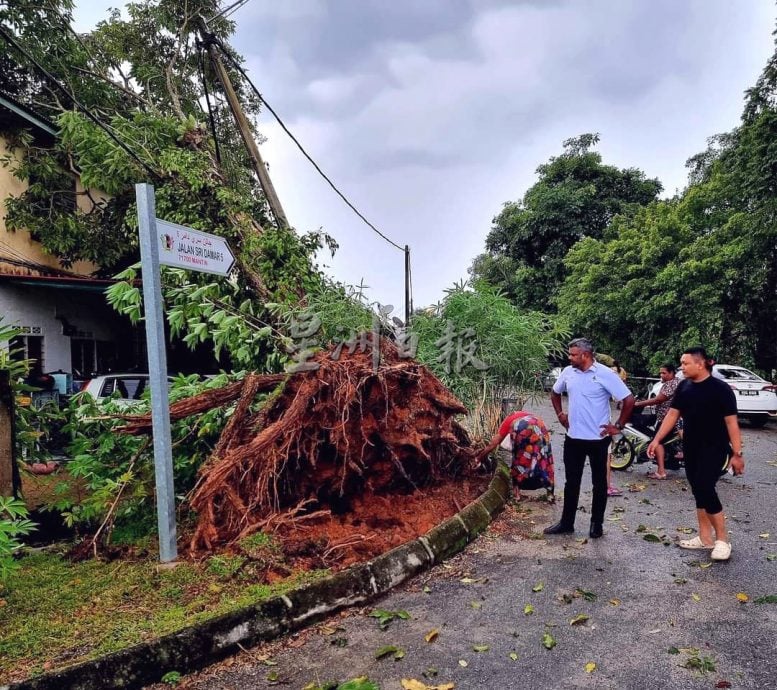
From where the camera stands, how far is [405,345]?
6387mm

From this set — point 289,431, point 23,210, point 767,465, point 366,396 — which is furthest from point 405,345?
point 23,210

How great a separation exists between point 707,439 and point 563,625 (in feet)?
6.64

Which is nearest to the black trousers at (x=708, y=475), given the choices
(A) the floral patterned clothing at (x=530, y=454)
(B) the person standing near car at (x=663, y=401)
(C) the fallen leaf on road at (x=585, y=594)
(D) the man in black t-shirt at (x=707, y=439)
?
(D) the man in black t-shirt at (x=707, y=439)

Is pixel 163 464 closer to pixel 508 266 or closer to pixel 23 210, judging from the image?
pixel 23 210

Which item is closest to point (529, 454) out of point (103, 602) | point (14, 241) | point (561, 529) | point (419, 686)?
point (561, 529)

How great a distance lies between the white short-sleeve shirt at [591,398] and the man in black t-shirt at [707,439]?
1.73 ft

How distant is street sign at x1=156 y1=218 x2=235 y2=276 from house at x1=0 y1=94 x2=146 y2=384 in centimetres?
805

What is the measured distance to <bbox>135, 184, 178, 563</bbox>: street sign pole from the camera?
12.8 feet

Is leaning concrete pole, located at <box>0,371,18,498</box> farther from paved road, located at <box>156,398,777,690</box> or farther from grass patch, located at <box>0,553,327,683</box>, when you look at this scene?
paved road, located at <box>156,398,777,690</box>

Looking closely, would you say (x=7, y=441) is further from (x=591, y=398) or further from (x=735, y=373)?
(x=735, y=373)


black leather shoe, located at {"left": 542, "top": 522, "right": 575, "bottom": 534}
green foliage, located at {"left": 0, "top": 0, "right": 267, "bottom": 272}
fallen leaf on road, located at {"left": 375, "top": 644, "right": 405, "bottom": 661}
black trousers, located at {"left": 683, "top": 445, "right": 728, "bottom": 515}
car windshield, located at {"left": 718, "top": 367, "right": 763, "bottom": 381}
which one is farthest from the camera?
car windshield, located at {"left": 718, "top": 367, "right": 763, "bottom": 381}

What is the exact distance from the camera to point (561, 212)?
24.1 m

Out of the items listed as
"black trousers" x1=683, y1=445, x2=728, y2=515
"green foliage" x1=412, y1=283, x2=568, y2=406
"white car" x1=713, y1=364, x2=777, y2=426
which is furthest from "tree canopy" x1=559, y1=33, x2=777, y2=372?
"black trousers" x1=683, y1=445, x2=728, y2=515

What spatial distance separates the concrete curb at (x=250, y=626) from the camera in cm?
269
